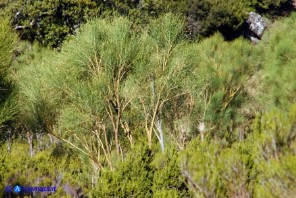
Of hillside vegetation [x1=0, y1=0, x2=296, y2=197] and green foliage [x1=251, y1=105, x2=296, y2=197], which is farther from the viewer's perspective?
hillside vegetation [x1=0, y1=0, x2=296, y2=197]

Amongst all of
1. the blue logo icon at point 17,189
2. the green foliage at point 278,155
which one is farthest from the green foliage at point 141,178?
the green foliage at point 278,155

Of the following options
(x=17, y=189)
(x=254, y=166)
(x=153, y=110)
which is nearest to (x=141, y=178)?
(x=17, y=189)

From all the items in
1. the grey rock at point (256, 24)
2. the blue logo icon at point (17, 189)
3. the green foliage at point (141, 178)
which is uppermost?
the green foliage at point (141, 178)

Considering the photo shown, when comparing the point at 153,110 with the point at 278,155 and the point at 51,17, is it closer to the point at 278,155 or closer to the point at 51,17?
the point at 278,155

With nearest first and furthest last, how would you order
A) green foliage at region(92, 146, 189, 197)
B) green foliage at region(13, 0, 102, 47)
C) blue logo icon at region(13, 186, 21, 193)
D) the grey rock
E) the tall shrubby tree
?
the tall shrubby tree < green foliage at region(92, 146, 189, 197) < blue logo icon at region(13, 186, 21, 193) < green foliage at region(13, 0, 102, 47) < the grey rock

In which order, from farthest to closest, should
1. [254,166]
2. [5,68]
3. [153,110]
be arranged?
[153,110] → [5,68] → [254,166]

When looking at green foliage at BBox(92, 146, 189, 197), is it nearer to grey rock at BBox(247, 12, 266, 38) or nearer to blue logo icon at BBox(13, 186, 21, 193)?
blue logo icon at BBox(13, 186, 21, 193)

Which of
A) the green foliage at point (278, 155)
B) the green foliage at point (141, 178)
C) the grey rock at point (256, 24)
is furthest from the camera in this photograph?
the grey rock at point (256, 24)

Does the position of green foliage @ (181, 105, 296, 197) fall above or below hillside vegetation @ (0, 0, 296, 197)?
above

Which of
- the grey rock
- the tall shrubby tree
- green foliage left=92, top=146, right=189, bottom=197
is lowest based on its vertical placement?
the grey rock

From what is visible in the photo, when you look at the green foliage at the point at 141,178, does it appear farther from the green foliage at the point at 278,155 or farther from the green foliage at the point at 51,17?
the green foliage at the point at 51,17

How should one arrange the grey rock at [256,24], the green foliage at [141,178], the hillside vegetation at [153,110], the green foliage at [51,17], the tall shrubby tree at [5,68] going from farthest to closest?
the grey rock at [256,24]
the green foliage at [51,17]
the green foliage at [141,178]
the tall shrubby tree at [5,68]
the hillside vegetation at [153,110]

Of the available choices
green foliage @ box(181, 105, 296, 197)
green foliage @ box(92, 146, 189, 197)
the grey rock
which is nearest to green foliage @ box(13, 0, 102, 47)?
the grey rock

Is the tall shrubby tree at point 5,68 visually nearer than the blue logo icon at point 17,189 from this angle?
Yes
